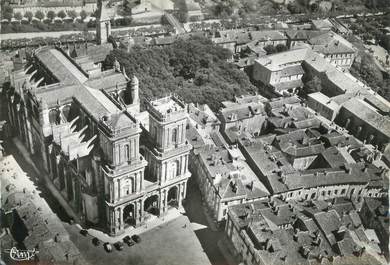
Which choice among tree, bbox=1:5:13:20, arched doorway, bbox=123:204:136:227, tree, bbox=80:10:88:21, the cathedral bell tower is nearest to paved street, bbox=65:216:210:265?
arched doorway, bbox=123:204:136:227

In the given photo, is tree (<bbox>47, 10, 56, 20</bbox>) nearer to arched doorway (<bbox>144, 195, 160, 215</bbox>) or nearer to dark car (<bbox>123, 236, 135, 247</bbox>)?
arched doorway (<bbox>144, 195, 160, 215</bbox>)

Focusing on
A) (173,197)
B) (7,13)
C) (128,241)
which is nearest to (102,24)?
(7,13)

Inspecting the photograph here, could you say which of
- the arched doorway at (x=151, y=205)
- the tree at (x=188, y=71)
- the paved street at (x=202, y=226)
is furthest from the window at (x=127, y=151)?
the tree at (x=188, y=71)

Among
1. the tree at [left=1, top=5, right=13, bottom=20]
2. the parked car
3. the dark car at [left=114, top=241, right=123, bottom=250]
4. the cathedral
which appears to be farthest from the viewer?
the tree at [left=1, top=5, right=13, bottom=20]

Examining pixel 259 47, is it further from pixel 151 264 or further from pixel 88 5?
Answer: pixel 151 264

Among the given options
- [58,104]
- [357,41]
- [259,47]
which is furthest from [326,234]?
[357,41]
